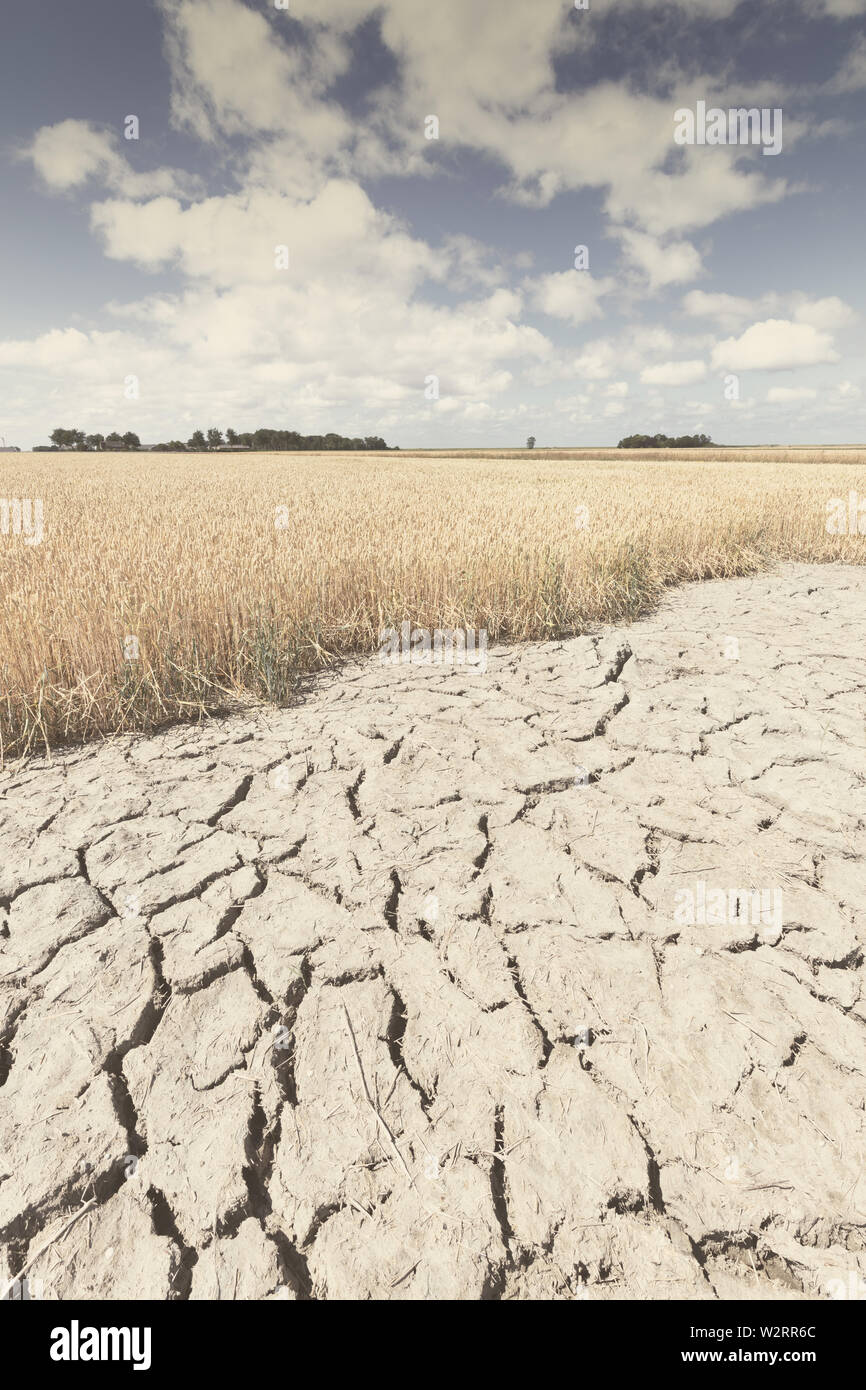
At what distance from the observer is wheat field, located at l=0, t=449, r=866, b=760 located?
349cm

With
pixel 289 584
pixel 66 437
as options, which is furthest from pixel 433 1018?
pixel 66 437

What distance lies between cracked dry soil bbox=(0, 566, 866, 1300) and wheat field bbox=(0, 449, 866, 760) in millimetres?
526

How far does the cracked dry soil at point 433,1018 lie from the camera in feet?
4.31

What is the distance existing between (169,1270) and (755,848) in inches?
89.7

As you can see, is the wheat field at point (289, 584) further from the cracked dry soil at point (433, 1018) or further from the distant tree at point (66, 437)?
the distant tree at point (66, 437)

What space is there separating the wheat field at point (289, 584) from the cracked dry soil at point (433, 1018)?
1.73 feet

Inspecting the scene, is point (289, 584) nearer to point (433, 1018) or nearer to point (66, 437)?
point (433, 1018)

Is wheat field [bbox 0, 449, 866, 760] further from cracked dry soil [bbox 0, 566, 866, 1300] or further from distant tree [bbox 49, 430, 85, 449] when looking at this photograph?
distant tree [bbox 49, 430, 85, 449]

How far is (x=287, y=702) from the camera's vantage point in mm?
3758

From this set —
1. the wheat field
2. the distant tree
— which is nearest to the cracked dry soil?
the wheat field

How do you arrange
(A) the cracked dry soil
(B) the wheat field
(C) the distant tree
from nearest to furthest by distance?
(A) the cracked dry soil < (B) the wheat field < (C) the distant tree

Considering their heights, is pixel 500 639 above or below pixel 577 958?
above

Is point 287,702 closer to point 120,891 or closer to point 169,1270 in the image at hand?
point 120,891
